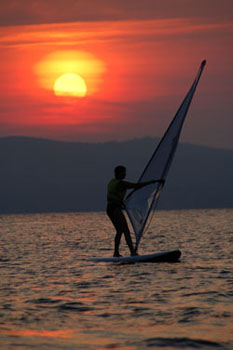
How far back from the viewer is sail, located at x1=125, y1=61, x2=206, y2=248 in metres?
20.3

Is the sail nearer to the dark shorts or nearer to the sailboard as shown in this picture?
the sailboard

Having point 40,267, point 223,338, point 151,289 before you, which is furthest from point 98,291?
point 40,267

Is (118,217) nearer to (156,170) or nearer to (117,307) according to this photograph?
(156,170)

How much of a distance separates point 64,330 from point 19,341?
36.5 inches

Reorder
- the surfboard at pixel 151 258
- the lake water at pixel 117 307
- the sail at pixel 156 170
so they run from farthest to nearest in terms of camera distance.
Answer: the surfboard at pixel 151 258 → the sail at pixel 156 170 → the lake water at pixel 117 307

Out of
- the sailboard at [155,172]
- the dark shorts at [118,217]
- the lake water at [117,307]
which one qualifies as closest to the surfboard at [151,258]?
the sailboard at [155,172]

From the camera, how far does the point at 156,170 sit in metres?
20.3

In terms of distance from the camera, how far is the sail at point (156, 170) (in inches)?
798

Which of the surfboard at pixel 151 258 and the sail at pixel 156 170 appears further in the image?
the surfboard at pixel 151 258

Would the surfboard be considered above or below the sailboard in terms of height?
below

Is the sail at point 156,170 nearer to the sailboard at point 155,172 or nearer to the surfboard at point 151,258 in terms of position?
the sailboard at point 155,172

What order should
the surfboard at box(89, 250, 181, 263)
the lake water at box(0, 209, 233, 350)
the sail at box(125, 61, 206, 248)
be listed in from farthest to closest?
1. the surfboard at box(89, 250, 181, 263)
2. the sail at box(125, 61, 206, 248)
3. the lake water at box(0, 209, 233, 350)

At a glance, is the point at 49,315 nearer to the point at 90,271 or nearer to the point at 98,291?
the point at 98,291

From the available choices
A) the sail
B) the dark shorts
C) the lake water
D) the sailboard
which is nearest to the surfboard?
the sailboard
